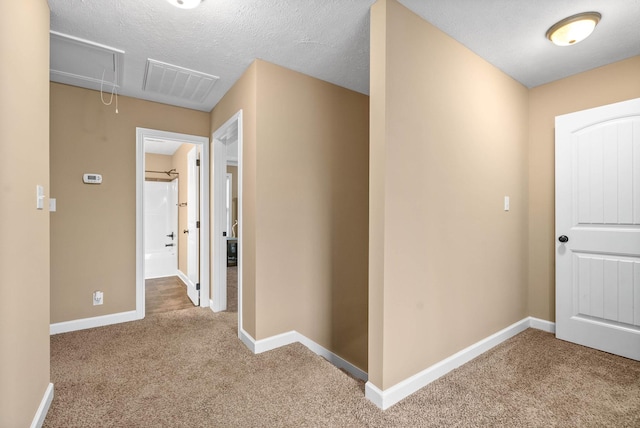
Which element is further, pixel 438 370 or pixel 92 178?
pixel 92 178

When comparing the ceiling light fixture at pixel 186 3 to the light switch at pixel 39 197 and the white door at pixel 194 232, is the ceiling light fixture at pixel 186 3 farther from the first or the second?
the white door at pixel 194 232

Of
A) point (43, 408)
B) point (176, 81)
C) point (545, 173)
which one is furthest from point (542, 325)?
point (176, 81)

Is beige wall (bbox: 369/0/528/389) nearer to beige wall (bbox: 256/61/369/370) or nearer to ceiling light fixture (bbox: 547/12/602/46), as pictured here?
ceiling light fixture (bbox: 547/12/602/46)

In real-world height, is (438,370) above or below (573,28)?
below

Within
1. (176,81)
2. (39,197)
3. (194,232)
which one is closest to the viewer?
(39,197)

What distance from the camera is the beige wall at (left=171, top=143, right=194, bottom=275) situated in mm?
5158

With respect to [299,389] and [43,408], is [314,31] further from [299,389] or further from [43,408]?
[43,408]

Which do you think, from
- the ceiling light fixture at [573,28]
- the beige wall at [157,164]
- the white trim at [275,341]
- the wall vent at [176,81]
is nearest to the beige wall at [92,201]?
the wall vent at [176,81]

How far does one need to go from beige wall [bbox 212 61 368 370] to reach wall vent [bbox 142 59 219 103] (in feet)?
0.83

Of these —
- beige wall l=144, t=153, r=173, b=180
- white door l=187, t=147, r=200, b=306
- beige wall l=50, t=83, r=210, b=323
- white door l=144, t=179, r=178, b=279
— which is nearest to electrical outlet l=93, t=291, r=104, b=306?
beige wall l=50, t=83, r=210, b=323

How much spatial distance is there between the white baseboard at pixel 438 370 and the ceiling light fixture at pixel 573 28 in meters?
2.28

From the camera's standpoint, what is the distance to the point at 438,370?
2.09m

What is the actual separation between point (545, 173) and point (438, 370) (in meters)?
2.18

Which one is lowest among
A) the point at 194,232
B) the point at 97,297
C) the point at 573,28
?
the point at 97,297
